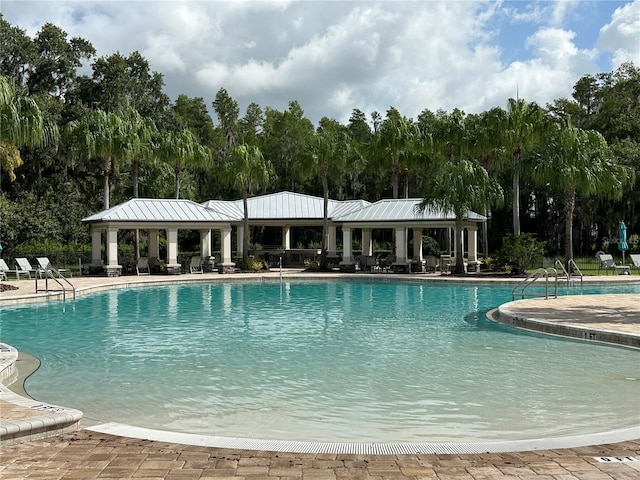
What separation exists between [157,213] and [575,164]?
2025 cm

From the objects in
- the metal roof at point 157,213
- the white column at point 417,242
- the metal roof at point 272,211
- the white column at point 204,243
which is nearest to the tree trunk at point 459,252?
the metal roof at point 272,211

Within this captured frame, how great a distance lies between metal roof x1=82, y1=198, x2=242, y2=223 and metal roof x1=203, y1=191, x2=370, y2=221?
2.22 meters

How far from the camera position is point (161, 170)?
39.1m

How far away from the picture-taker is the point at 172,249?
3088 centimetres

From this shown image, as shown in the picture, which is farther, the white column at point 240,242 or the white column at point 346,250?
the white column at point 240,242

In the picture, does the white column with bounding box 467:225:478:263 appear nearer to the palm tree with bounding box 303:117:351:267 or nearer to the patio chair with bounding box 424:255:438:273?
the patio chair with bounding box 424:255:438:273

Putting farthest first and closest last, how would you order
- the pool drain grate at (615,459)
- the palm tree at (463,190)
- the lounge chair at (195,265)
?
the lounge chair at (195,265) → the palm tree at (463,190) → the pool drain grate at (615,459)

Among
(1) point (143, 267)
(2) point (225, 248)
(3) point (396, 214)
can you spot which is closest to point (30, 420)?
(1) point (143, 267)

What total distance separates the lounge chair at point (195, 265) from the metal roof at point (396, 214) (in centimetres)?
771

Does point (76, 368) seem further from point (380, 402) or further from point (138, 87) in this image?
point (138, 87)

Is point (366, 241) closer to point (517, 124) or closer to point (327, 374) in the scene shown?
point (517, 124)

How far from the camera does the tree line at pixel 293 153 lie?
90.0ft

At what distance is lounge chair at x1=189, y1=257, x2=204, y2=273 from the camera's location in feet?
103

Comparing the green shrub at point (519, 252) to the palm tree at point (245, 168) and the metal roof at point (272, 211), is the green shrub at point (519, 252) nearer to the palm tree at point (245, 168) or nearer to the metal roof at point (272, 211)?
the metal roof at point (272, 211)
